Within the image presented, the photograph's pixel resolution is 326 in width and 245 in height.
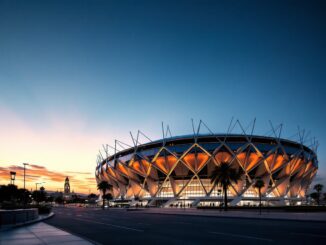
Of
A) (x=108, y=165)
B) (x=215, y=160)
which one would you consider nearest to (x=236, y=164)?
(x=215, y=160)

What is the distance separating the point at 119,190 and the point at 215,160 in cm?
4964

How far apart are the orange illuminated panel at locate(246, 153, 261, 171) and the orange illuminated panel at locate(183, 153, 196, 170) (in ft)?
49.8

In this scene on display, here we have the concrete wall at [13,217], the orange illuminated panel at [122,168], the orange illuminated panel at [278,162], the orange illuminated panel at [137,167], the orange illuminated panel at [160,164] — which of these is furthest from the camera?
the orange illuminated panel at [122,168]

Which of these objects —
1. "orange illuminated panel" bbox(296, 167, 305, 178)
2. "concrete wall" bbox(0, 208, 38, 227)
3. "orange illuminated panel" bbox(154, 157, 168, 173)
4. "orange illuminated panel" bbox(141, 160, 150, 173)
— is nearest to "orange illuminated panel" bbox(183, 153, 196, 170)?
"orange illuminated panel" bbox(154, 157, 168, 173)

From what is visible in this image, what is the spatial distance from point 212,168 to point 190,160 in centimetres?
685

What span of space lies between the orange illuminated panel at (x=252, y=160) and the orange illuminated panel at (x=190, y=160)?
1519 cm

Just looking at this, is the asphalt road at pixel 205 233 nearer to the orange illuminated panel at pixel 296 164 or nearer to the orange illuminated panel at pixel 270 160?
the orange illuminated panel at pixel 270 160

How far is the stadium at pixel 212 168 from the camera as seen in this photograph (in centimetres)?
7594

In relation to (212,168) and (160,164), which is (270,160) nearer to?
(212,168)

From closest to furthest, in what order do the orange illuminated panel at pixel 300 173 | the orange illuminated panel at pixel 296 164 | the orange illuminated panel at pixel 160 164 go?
the orange illuminated panel at pixel 296 164 < the orange illuminated panel at pixel 160 164 < the orange illuminated panel at pixel 300 173

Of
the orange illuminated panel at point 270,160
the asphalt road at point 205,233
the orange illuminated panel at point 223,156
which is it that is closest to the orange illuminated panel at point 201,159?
the orange illuminated panel at point 223,156

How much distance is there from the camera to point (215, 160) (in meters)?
75.8

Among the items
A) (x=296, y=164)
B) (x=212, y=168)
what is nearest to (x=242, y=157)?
(x=212, y=168)

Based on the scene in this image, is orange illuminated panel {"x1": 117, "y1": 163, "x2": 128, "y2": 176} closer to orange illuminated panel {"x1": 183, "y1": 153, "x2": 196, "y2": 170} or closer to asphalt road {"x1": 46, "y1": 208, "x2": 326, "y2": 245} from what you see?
orange illuminated panel {"x1": 183, "y1": 153, "x2": 196, "y2": 170}
